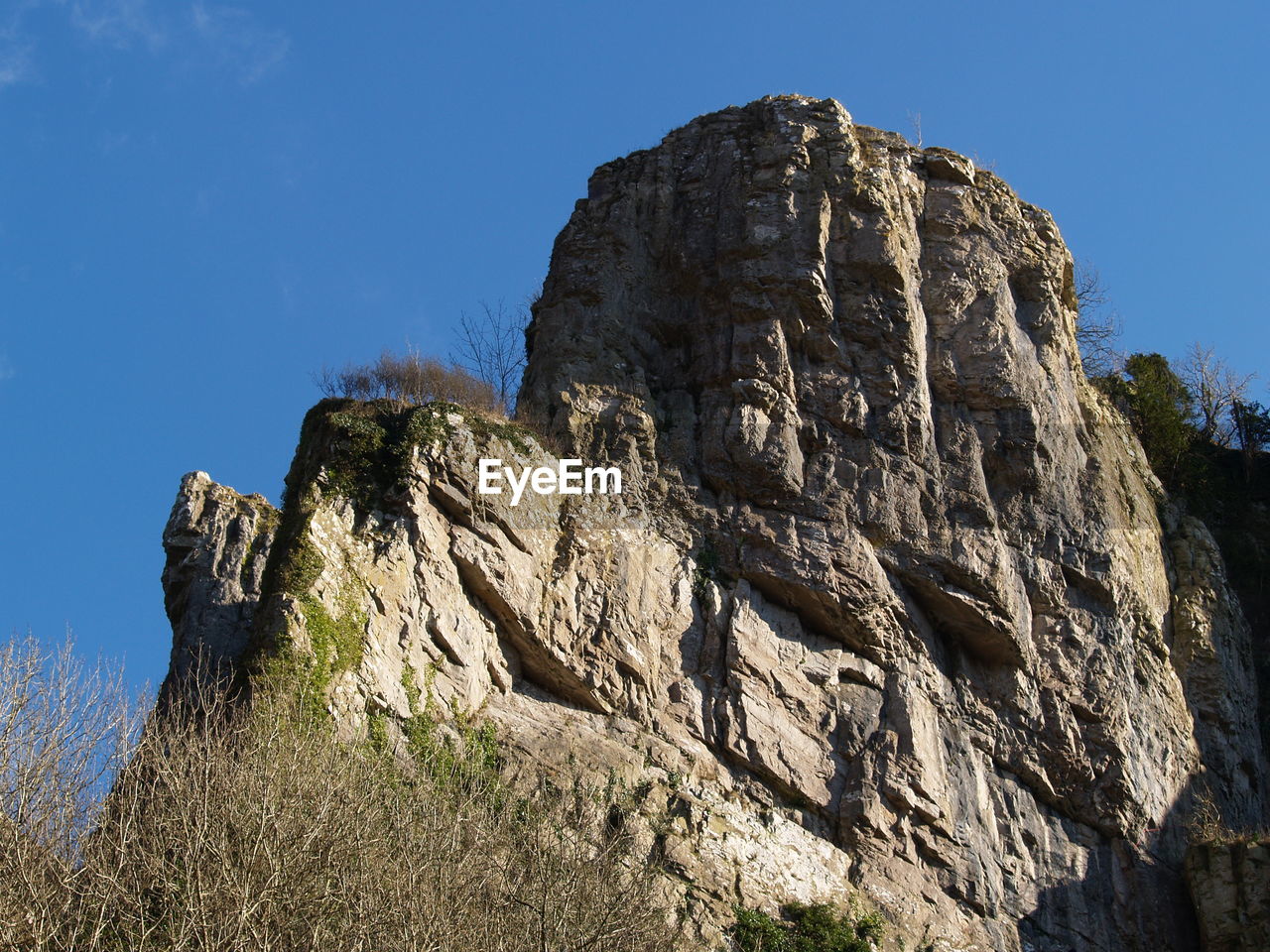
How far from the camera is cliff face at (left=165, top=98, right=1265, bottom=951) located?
18.1 meters

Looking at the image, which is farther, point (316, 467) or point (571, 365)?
point (571, 365)

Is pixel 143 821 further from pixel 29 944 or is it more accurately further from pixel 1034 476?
pixel 1034 476

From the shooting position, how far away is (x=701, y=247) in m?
23.5

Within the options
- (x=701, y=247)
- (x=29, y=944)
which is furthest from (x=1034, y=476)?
(x=29, y=944)

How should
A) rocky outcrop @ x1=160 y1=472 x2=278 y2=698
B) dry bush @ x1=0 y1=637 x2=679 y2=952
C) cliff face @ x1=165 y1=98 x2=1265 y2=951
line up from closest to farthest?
1. dry bush @ x1=0 y1=637 x2=679 y2=952
2. rocky outcrop @ x1=160 y1=472 x2=278 y2=698
3. cliff face @ x1=165 y1=98 x2=1265 y2=951

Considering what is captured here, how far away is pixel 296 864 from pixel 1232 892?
12090 mm

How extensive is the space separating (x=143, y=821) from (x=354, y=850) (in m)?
2.12

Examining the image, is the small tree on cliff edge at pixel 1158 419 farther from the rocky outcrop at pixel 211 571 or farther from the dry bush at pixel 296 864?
the rocky outcrop at pixel 211 571

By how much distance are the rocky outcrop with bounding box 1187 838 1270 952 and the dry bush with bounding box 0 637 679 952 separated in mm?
7491

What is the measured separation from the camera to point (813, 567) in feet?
66.2

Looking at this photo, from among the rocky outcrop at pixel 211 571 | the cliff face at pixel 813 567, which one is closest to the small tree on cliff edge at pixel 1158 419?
the cliff face at pixel 813 567

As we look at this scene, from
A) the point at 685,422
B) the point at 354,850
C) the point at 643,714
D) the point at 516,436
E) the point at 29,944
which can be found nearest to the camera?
the point at 29,944

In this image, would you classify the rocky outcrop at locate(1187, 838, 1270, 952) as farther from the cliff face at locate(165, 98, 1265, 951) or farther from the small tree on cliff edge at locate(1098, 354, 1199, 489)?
the small tree on cliff edge at locate(1098, 354, 1199, 489)

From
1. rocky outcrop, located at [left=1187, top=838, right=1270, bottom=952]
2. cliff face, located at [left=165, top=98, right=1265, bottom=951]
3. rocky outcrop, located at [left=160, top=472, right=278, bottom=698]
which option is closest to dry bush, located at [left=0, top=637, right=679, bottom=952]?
cliff face, located at [left=165, top=98, right=1265, bottom=951]
